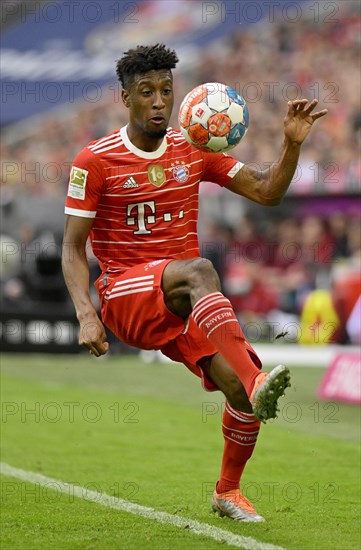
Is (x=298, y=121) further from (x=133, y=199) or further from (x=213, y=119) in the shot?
(x=133, y=199)

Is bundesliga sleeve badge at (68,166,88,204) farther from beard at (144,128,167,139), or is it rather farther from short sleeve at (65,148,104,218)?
beard at (144,128,167,139)

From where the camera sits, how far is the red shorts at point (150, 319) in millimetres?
5637

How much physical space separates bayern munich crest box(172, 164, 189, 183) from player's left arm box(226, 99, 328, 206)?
325 millimetres

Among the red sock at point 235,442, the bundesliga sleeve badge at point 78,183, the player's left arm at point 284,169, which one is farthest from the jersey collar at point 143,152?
the red sock at point 235,442

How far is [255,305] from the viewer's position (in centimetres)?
2122

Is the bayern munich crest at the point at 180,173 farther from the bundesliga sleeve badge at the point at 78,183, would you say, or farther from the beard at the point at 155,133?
the bundesliga sleeve badge at the point at 78,183

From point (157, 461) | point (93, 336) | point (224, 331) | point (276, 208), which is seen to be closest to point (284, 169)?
point (224, 331)

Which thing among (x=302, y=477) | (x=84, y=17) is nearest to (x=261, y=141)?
(x=84, y=17)

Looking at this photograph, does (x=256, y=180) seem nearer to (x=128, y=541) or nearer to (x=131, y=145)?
(x=131, y=145)

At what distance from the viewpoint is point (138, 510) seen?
6223mm

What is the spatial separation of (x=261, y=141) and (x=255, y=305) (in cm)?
584

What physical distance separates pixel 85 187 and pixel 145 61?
0.76 m

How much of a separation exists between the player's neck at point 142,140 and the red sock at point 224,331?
→ 1096 mm

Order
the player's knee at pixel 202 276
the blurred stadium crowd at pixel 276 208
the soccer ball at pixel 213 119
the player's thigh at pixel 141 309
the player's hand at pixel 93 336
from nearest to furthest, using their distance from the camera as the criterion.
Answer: the player's knee at pixel 202 276 < the player's hand at pixel 93 336 < the player's thigh at pixel 141 309 < the soccer ball at pixel 213 119 < the blurred stadium crowd at pixel 276 208
